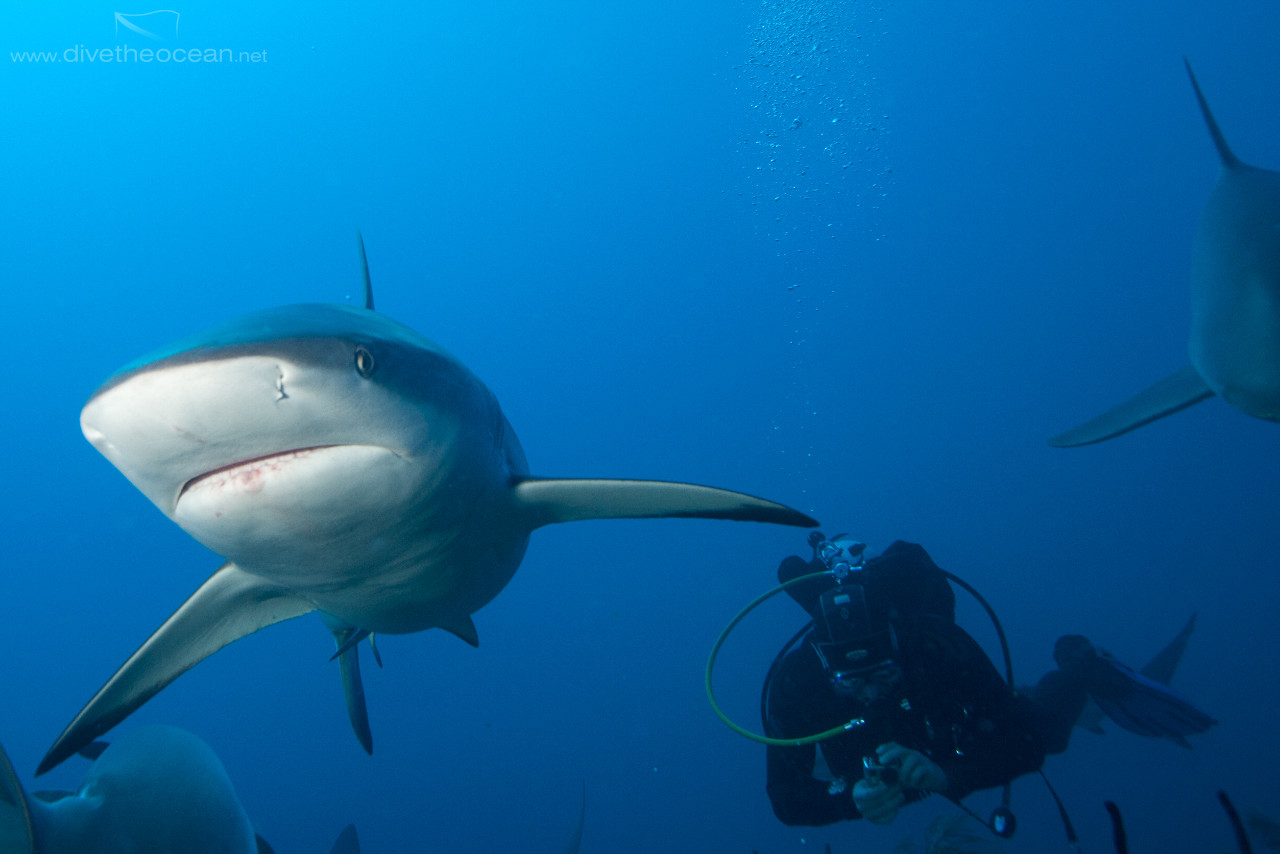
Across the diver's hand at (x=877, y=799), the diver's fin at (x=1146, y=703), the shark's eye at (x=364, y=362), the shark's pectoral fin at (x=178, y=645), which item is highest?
the shark's eye at (x=364, y=362)

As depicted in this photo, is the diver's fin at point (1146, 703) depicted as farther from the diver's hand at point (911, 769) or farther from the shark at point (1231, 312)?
the diver's hand at point (911, 769)

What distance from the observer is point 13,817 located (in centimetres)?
167

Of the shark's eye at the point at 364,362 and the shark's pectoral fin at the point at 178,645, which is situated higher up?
the shark's eye at the point at 364,362

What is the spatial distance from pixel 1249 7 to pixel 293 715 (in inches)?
2602

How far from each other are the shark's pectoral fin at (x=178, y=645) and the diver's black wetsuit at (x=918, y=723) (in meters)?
3.16

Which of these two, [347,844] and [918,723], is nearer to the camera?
[918,723]

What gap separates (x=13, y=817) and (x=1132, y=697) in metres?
6.65

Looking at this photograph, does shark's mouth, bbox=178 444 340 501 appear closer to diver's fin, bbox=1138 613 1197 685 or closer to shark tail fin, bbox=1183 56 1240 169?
shark tail fin, bbox=1183 56 1240 169

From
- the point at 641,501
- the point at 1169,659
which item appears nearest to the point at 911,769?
the point at 641,501

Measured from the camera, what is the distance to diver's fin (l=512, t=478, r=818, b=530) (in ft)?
6.22

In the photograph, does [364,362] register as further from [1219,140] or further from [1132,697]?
[1132,697]

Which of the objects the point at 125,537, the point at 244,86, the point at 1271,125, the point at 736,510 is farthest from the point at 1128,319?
the point at 125,537

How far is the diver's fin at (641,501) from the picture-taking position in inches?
74.6

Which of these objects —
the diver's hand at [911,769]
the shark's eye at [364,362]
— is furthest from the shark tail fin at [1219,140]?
the shark's eye at [364,362]
